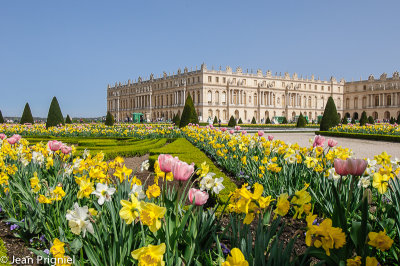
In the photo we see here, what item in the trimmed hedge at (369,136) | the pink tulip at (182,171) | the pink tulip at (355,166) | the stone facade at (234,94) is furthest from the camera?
the stone facade at (234,94)

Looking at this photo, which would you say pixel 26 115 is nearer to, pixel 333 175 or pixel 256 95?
pixel 333 175

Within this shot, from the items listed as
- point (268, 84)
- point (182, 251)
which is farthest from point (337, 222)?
point (268, 84)

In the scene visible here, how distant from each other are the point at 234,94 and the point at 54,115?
4078cm

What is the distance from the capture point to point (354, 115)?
64438 mm

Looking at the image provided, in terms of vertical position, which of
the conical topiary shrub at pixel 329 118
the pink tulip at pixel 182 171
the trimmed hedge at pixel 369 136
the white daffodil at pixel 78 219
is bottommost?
the trimmed hedge at pixel 369 136

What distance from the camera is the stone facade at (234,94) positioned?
180ft

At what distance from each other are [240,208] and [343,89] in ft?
239

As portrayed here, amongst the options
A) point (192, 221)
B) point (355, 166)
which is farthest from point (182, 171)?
point (355, 166)

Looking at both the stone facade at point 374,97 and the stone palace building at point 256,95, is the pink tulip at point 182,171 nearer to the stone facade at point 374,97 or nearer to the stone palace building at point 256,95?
the stone palace building at point 256,95

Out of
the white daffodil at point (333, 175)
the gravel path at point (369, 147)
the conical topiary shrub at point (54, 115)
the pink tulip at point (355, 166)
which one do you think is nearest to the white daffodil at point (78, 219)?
the pink tulip at point (355, 166)

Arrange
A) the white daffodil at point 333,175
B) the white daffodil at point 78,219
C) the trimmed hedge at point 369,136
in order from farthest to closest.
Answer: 1. the trimmed hedge at point 369,136
2. the white daffodil at point 333,175
3. the white daffodil at point 78,219

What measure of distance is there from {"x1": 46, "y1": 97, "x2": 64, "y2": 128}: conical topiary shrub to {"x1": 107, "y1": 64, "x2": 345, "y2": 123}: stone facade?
3396 cm

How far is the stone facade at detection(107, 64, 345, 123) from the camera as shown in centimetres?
5488

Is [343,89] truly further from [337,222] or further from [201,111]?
[337,222]
